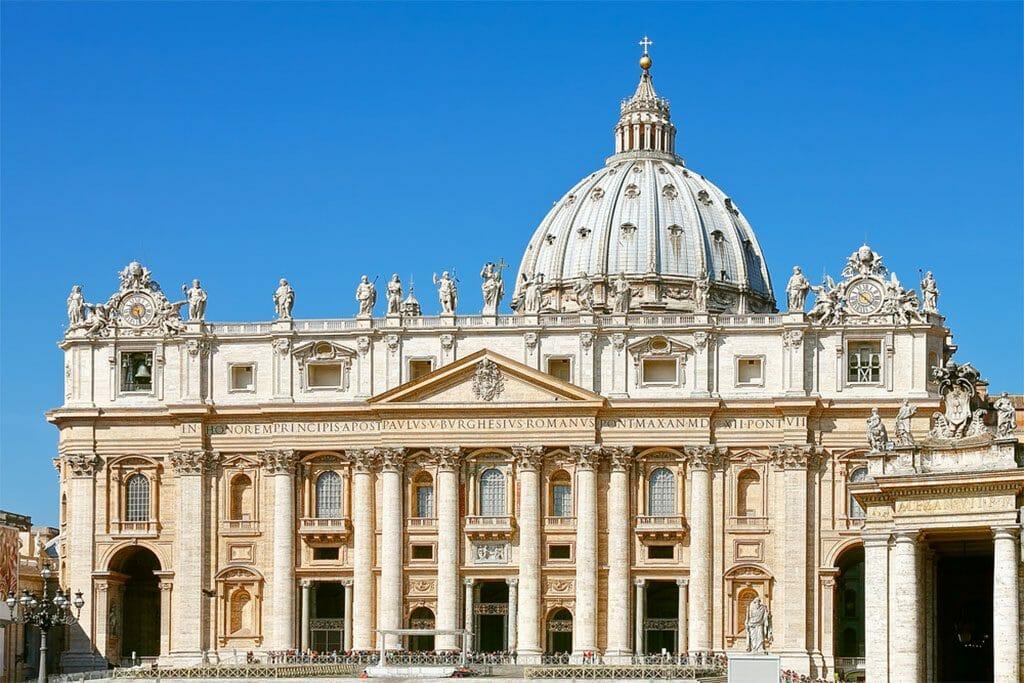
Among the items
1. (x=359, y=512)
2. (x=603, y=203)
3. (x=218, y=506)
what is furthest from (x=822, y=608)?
(x=603, y=203)

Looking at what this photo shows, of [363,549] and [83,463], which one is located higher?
[83,463]

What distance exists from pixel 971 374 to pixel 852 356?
2000 inches

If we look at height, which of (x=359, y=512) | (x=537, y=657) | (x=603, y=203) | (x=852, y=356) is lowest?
(x=537, y=657)

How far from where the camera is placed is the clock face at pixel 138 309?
116 m

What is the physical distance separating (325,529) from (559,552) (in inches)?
A: 496

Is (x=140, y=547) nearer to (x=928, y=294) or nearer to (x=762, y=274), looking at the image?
(x=928, y=294)

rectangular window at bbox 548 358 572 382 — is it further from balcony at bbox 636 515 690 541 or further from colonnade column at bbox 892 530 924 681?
colonnade column at bbox 892 530 924 681

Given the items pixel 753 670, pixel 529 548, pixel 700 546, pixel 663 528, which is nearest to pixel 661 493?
pixel 663 528

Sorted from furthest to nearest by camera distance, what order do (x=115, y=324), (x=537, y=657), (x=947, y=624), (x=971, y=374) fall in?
(x=115, y=324)
(x=537, y=657)
(x=947, y=624)
(x=971, y=374)

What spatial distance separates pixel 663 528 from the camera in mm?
110000

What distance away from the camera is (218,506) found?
113750 mm

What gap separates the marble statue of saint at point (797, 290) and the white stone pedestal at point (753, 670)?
1733 inches

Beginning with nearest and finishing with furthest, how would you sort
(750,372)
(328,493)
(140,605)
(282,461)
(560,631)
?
(560,631) < (750,372) < (282,461) < (328,493) < (140,605)

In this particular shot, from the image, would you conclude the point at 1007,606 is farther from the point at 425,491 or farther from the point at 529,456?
the point at 425,491
